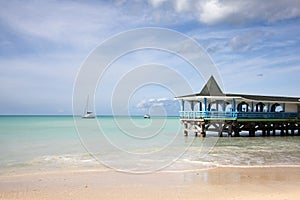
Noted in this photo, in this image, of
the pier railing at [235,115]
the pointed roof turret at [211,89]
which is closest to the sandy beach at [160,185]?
the pier railing at [235,115]

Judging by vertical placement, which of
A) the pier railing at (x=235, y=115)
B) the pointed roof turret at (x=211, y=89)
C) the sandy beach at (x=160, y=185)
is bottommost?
the sandy beach at (x=160, y=185)

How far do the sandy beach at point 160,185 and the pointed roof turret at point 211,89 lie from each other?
1493cm

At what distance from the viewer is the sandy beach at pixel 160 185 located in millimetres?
7430

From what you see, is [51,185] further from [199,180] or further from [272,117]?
[272,117]

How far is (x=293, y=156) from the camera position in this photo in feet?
48.0

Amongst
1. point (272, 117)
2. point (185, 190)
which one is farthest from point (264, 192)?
point (272, 117)

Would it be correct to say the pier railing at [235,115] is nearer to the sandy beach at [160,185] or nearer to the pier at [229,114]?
the pier at [229,114]

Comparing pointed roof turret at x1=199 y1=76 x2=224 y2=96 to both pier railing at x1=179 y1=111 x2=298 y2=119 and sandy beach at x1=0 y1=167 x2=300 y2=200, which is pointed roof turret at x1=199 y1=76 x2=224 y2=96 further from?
sandy beach at x1=0 y1=167 x2=300 y2=200

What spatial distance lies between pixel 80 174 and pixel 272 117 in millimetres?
22029

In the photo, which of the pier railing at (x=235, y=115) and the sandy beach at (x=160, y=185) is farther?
the pier railing at (x=235, y=115)

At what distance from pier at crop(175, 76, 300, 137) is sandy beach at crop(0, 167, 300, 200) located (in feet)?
45.4

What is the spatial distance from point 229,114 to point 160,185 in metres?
17.9

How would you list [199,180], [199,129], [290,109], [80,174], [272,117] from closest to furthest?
[199,180] → [80,174] → [199,129] → [272,117] → [290,109]

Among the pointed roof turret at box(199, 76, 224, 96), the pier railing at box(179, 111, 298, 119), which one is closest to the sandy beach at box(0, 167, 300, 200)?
the pier railing at box(179, 111, 298, 119)
